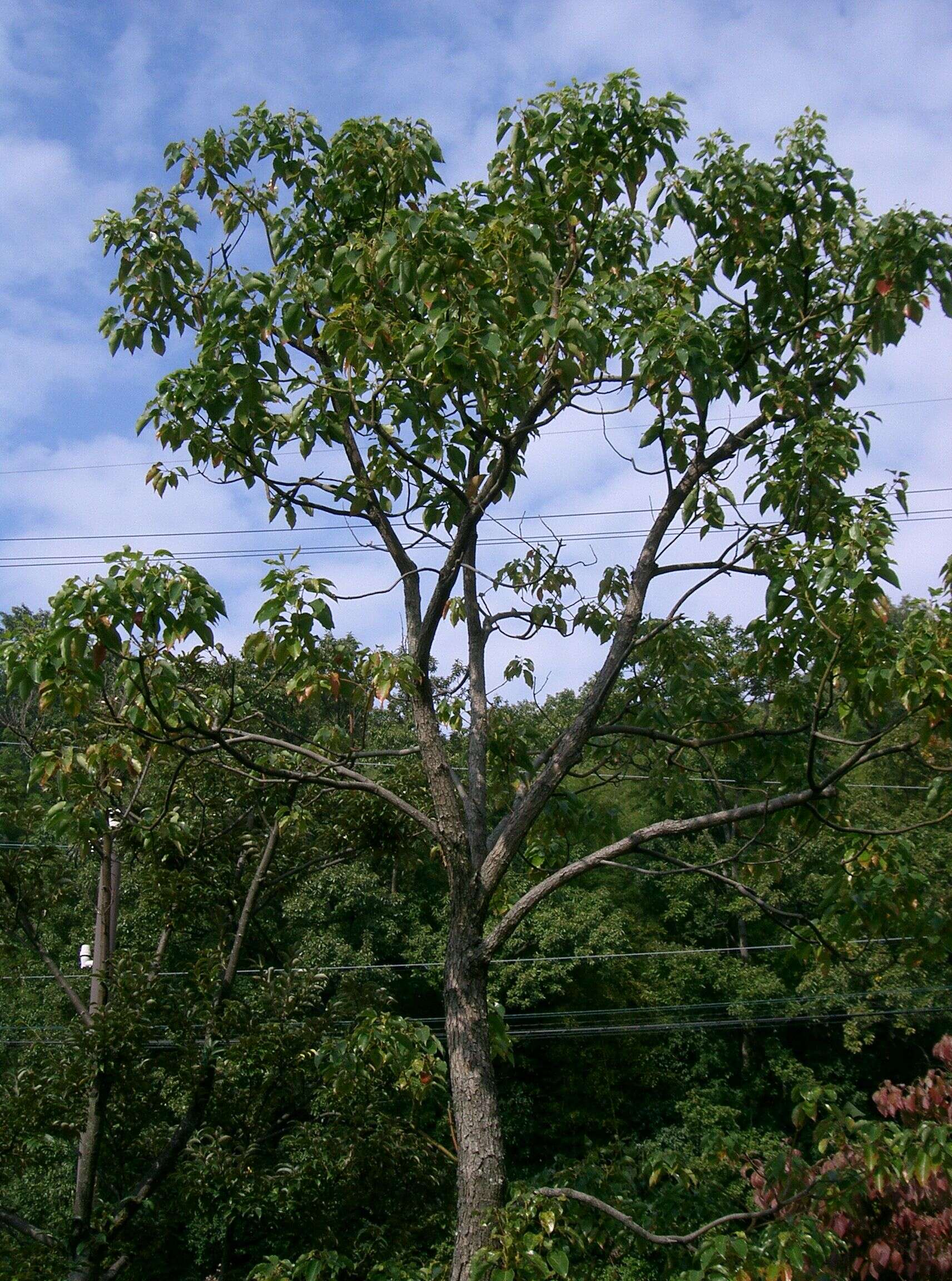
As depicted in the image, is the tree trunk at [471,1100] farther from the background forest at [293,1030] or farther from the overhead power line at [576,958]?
the overhead power line at [576,958]

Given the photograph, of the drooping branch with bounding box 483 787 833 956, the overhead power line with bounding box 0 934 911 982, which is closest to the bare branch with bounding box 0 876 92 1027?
the drooping branch with bounding box 483 787 833 956

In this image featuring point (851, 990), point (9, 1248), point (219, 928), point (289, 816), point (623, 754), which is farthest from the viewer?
point (851, 990)

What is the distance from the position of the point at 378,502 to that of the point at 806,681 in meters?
1.84

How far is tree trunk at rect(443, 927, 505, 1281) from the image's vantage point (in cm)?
328

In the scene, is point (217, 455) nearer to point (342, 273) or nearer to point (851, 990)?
point (342, 273)

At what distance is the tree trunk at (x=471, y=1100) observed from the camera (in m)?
3.28

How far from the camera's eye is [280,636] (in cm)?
348

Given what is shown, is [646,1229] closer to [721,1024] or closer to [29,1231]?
[29,1231]

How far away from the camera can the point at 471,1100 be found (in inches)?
134

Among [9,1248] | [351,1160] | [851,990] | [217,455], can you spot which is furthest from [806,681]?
[851,990]

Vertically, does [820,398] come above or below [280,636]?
above

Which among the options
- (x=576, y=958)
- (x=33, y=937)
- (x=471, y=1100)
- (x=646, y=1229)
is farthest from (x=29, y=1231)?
(x=576, y=958)

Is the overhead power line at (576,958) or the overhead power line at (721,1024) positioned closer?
the overhead power line at (576,958)

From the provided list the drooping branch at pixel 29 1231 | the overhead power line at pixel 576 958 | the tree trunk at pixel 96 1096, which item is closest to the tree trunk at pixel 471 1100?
the tree trunk at pixel 96 1096
